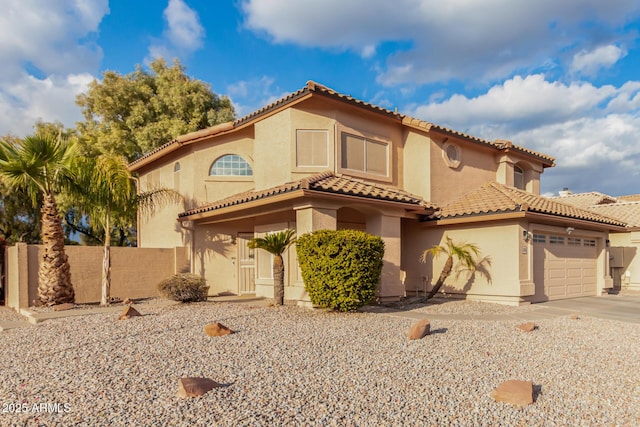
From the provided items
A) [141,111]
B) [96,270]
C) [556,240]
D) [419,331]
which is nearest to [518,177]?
[556,240]

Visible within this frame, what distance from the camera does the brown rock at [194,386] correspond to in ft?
17.0

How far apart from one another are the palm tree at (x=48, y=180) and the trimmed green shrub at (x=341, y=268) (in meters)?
7.48

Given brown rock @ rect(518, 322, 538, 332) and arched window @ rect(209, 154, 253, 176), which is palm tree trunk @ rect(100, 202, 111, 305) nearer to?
arched window @ rect(209, 154, 253, 176)

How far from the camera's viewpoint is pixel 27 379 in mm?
5902

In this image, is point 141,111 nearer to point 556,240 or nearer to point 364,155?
point 364,155

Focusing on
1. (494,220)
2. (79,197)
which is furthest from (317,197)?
(79,197)

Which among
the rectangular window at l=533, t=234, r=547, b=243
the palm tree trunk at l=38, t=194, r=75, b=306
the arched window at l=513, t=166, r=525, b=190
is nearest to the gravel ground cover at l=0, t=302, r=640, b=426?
the palm tree trunk at l=38, t=194, r=75, b=306

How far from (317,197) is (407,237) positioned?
20.4 ft

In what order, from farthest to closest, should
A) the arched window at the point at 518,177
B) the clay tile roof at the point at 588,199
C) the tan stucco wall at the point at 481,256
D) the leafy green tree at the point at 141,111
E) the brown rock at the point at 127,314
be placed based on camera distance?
the clay tile roof at the point at 588,199 → the leafy green tree at the point at 141,111 → the arched window at the point at 518,177 → the tan stucco wall at the point at 481,256 → the brown rock at the point at 127,314

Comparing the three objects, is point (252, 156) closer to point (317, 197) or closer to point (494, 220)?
point (317, 197)

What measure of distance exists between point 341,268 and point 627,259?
62.0 feet

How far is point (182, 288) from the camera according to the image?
1262 centimetres

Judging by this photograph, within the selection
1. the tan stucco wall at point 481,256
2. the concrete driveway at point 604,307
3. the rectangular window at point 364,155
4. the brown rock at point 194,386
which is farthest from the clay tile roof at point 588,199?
the brown rock at point 194,386

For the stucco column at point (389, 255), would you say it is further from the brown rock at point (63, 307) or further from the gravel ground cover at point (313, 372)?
the brown rock at point (63, 307)
